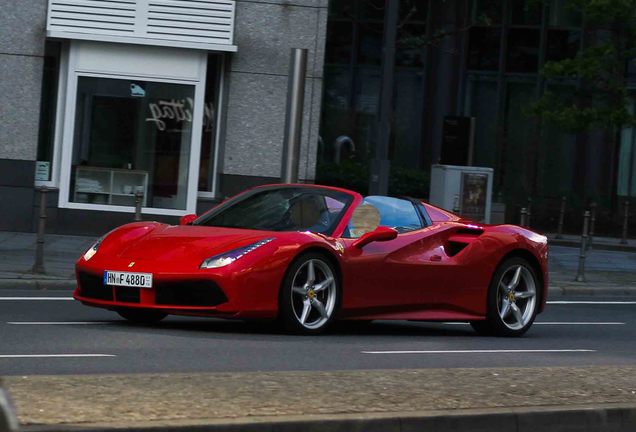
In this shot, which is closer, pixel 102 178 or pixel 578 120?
pixel 102 178

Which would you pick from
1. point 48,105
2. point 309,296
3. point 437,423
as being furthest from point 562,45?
point 437,423

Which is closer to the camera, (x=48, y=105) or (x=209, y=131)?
(x=48, y=105)

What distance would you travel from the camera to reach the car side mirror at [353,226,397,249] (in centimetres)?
1180

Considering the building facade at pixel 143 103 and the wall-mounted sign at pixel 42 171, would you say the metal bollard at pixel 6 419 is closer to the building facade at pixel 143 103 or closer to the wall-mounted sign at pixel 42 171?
the building facade at pixel 143 103

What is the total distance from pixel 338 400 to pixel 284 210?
4.66m

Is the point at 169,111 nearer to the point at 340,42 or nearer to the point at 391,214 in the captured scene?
the point at 391,214

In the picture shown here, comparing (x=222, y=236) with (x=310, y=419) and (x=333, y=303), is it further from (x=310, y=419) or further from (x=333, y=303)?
(x=310, y=419)

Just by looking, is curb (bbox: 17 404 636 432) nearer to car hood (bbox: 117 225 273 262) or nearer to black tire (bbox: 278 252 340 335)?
black tire (bbox: 278 252 340 335)

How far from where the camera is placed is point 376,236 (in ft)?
38.7

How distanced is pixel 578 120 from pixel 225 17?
889 centimetres

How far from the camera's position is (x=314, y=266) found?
11.4 m

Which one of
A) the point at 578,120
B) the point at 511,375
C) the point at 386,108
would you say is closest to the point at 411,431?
the point at 511,375

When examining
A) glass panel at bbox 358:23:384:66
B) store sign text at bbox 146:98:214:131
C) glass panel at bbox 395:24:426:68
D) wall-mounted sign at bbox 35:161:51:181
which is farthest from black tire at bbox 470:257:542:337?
glass panel at bbox 358:23:384:66

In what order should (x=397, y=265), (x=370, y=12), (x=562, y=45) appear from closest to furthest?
(x=397, y=265), (x=562, y=45), (x=370, y=12)
